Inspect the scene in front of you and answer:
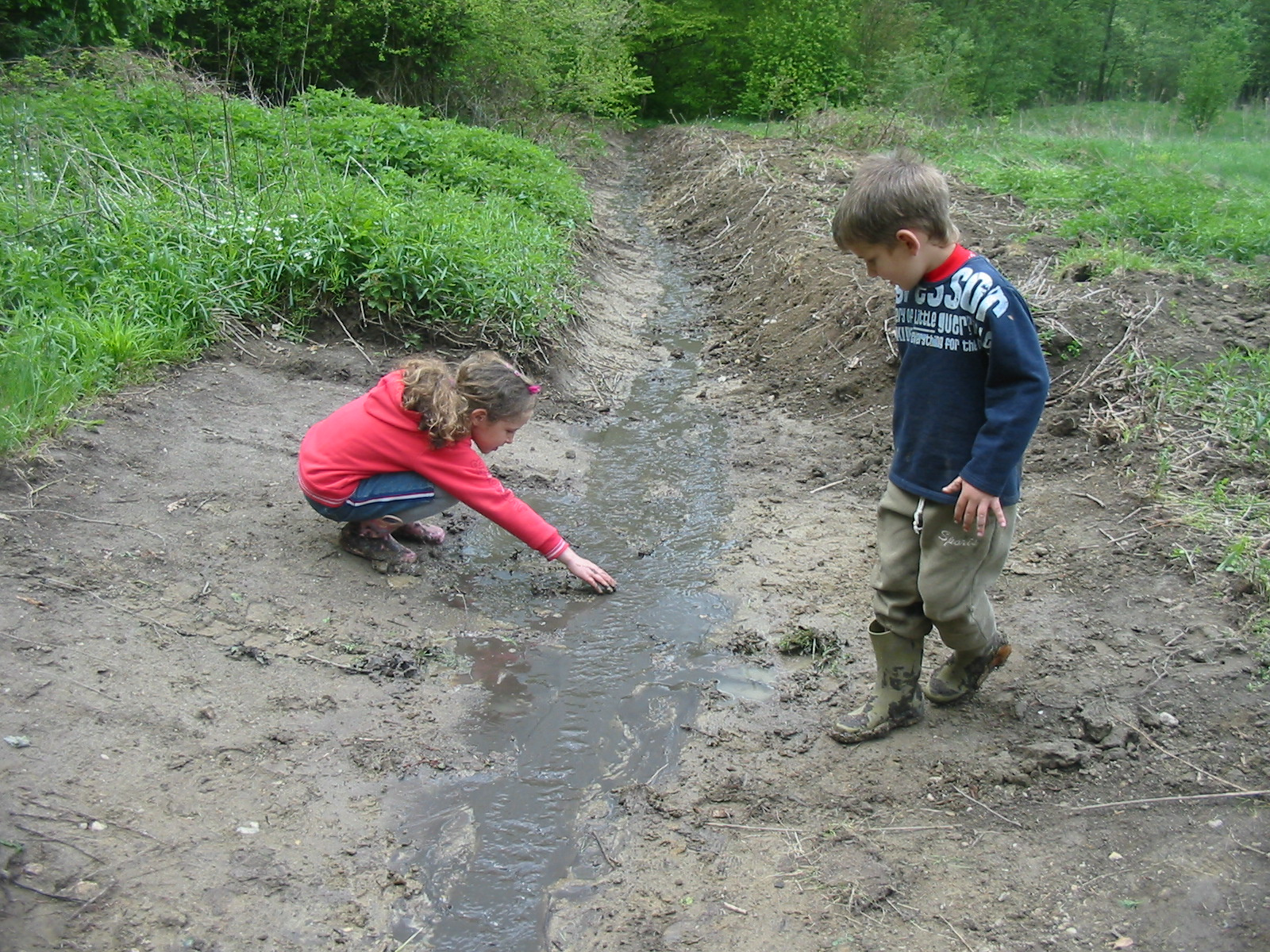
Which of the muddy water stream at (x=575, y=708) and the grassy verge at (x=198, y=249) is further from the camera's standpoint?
the grassy verge at (x=198, y=249)

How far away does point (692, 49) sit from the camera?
3175 cm

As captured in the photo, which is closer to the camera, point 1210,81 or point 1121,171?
point 1121,171

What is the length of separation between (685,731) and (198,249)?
4.83 meters

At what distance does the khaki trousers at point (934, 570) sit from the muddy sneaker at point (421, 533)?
2287 mm

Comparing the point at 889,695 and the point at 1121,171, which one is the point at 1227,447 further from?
the point at 1121,171

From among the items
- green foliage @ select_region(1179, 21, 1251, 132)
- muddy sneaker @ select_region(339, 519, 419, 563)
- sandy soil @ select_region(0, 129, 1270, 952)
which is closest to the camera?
sandy soil @ select_region(0, 129, 1270, 952)

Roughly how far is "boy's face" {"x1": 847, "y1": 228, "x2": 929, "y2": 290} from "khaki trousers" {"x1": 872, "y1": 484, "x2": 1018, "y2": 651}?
0.65 metres

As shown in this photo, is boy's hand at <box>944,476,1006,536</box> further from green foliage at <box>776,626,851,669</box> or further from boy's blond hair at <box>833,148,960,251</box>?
green foliage at <box>776,626,851,669</box>

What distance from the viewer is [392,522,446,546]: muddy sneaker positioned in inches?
182

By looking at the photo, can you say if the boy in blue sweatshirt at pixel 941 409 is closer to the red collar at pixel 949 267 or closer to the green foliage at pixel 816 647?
the red collar at pixel 949 267

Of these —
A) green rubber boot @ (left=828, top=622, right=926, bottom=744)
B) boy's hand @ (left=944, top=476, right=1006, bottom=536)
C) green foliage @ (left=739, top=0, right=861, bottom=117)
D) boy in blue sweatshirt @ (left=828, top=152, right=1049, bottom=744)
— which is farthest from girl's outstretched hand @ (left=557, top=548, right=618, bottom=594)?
green foliage @ (left=739, top=0, right=861, bottom=117)

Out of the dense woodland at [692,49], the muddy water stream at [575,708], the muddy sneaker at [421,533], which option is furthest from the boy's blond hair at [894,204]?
the dense woodland at [692,49]

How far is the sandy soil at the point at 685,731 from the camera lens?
8.36 ft

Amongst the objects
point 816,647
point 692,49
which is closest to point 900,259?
point 816,647
